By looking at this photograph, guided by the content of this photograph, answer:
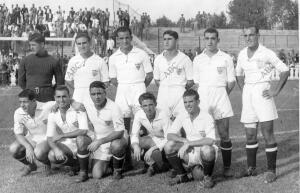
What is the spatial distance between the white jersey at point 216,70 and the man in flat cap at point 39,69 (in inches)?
81.1

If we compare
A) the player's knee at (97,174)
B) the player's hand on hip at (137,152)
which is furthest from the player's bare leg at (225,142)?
the player's knee at (97,174)

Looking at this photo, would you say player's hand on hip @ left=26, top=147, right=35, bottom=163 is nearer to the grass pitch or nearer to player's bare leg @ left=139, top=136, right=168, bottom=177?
the grass pitch

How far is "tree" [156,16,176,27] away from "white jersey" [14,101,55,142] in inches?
1730

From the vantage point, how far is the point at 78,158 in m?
5.89

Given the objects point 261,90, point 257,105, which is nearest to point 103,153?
point 257,105

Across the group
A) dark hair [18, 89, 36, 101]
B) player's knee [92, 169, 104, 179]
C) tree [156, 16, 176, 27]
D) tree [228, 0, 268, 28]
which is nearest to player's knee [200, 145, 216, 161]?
player's knee [92, 169, 104, 179]

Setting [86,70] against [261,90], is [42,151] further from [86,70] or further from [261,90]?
[261,90]

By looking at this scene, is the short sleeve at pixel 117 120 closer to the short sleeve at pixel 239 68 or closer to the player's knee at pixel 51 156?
the player's knee at pixel 51 156

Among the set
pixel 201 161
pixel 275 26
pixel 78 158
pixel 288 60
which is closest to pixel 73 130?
pixel 78 158

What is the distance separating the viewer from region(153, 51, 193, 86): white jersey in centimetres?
632

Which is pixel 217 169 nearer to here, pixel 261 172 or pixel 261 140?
pixel 261 172

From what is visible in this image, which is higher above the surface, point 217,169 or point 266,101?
point 266,101

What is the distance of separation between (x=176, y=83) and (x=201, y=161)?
1.29 metres

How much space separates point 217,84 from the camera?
5969mm
